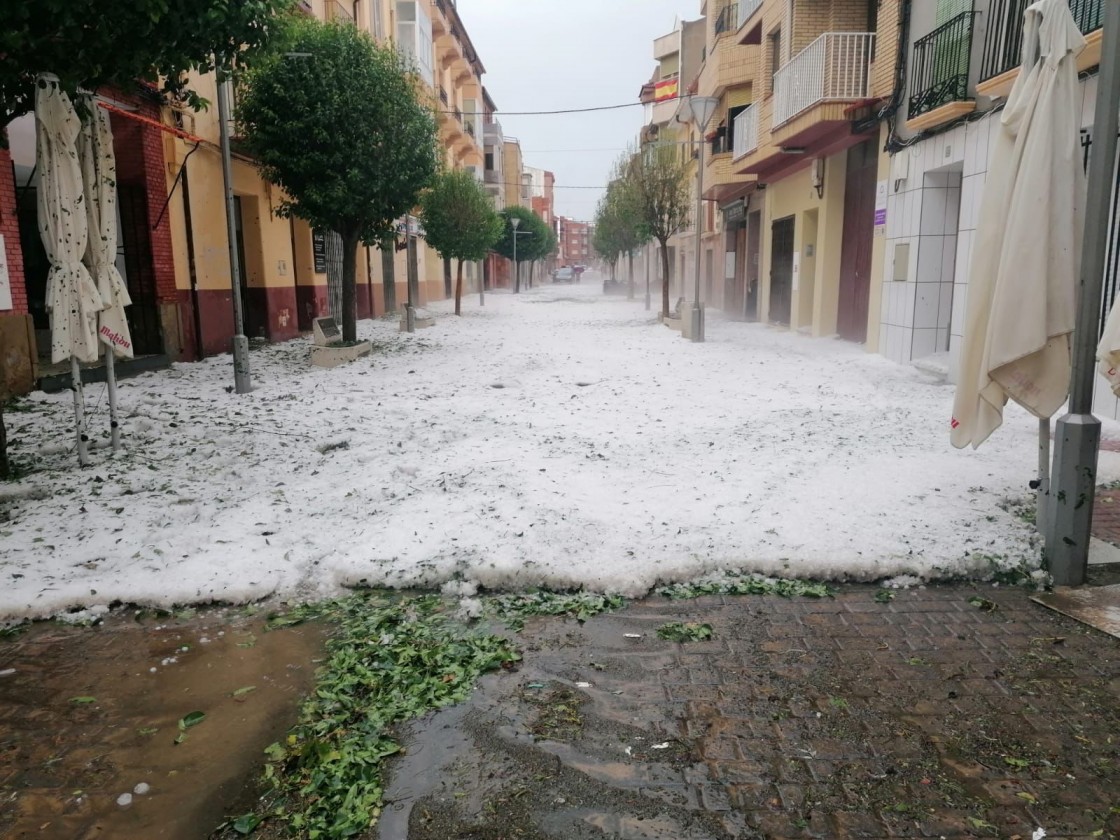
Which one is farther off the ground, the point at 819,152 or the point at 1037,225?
the point at 819,152

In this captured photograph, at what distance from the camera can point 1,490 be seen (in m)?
5.34

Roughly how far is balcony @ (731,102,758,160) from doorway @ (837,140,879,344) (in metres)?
3.43

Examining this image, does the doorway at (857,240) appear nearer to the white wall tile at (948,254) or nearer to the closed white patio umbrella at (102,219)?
the white wall tile at (948,254)

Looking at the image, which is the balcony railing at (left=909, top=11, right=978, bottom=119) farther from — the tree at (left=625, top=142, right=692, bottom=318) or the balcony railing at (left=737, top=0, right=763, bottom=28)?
the tree at (left=625, top=142, right=692, bottom=318)

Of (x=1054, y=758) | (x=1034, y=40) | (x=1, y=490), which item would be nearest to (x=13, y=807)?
(x=1054, y=758)

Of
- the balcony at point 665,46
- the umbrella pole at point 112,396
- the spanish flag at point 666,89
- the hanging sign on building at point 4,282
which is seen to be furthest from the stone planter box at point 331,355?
the balcony at point 665,46

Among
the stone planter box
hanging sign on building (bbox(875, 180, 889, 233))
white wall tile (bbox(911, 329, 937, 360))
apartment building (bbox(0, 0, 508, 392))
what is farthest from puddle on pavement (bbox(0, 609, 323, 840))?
hanging sign on building (bbox(875, 180, 889, 233))

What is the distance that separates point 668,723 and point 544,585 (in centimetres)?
135

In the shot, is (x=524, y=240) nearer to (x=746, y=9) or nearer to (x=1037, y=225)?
(x=746, y=9)

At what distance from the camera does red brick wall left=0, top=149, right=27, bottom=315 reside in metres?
8.77

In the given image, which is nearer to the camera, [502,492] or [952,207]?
[502,492]

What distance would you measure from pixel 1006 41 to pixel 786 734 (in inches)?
360

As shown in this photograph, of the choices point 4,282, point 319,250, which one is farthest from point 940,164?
point 319,250

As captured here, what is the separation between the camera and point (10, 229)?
350 inches
